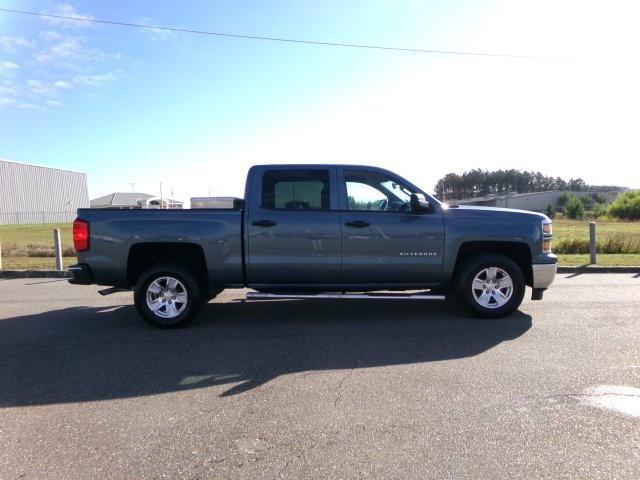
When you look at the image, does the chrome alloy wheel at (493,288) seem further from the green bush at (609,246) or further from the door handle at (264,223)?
the green bush at (609,246)

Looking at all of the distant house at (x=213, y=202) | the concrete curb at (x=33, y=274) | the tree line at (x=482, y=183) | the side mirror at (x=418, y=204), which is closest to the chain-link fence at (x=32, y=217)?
the concrete curb at (x=33, y=274)

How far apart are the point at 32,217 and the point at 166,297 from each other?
2727 inches

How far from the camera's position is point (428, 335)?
17.5 feet

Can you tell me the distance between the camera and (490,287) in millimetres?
5992

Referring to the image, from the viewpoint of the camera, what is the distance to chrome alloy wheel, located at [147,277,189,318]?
5766mm

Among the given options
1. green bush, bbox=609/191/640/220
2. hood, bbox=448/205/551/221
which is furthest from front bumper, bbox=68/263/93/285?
green bush, bbox=609/191/640/220

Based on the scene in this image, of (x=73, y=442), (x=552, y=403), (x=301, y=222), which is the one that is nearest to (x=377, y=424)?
(x=552, y=403)

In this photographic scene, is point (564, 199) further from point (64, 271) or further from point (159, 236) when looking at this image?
point (159, 236)

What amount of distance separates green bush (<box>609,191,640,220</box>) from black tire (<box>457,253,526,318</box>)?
67.8 m

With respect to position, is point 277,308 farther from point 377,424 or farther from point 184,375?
point 377,424

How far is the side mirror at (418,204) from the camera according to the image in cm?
569

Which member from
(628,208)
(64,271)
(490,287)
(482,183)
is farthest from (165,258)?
(482,183)

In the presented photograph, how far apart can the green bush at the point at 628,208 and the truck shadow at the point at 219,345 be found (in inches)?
2706

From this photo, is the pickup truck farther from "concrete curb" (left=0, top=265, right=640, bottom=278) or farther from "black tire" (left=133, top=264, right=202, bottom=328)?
"concrete curb" (left=0, top=265, right=640, bottom=278)
